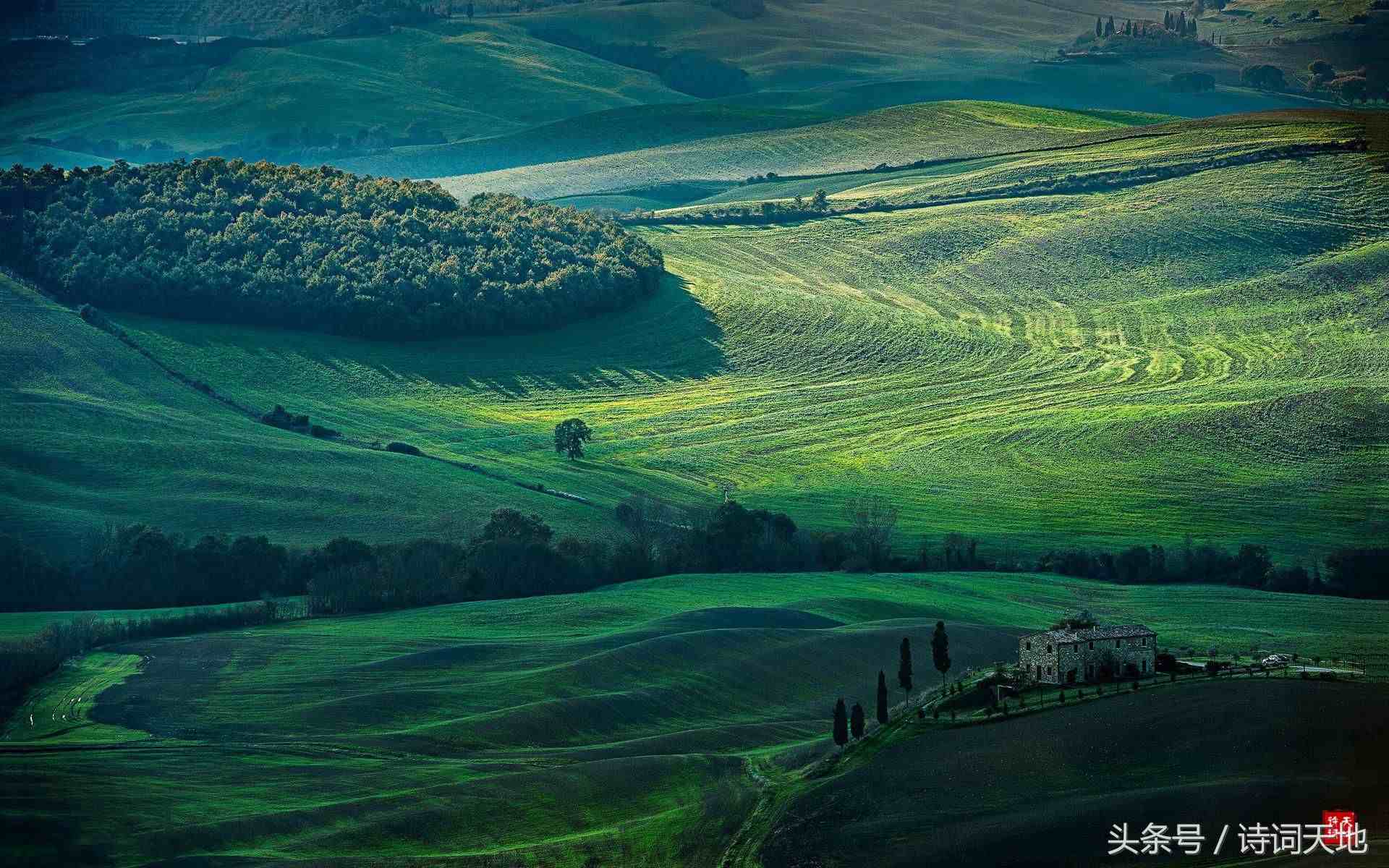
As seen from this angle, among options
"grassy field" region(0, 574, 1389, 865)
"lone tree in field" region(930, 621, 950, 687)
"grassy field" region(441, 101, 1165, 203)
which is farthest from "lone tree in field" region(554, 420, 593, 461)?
"grassy field" region(441, 101, 1165, 203)

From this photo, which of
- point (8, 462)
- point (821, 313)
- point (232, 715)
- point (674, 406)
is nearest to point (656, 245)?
point (821, 313)

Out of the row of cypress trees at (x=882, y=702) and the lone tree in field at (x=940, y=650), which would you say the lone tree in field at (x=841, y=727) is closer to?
the row of cypress trees at (x=882, y=702)

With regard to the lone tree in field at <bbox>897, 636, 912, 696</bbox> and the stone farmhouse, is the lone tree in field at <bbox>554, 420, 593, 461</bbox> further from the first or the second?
the stone farmhouse

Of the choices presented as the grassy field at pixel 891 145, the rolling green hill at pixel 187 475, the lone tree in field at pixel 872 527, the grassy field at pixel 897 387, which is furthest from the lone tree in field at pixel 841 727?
the grassy field at pixel 891 145

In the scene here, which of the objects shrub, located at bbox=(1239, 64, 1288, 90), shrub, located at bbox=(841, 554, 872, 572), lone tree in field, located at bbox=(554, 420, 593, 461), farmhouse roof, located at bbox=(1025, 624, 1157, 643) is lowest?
shrub, located at bbox=(841, 554, 872, 572)

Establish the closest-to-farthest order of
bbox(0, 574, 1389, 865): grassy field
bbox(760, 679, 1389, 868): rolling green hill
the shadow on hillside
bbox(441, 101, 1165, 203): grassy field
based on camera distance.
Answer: bbox(760, 679, 1389, 868): rolling green hill < bbox(0, 574, 1389, 865): grassy field < the shadow on hillside < bbox(441, 101, 1165, 203): grassy field

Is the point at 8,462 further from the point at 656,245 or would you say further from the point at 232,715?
the point at 656,245
